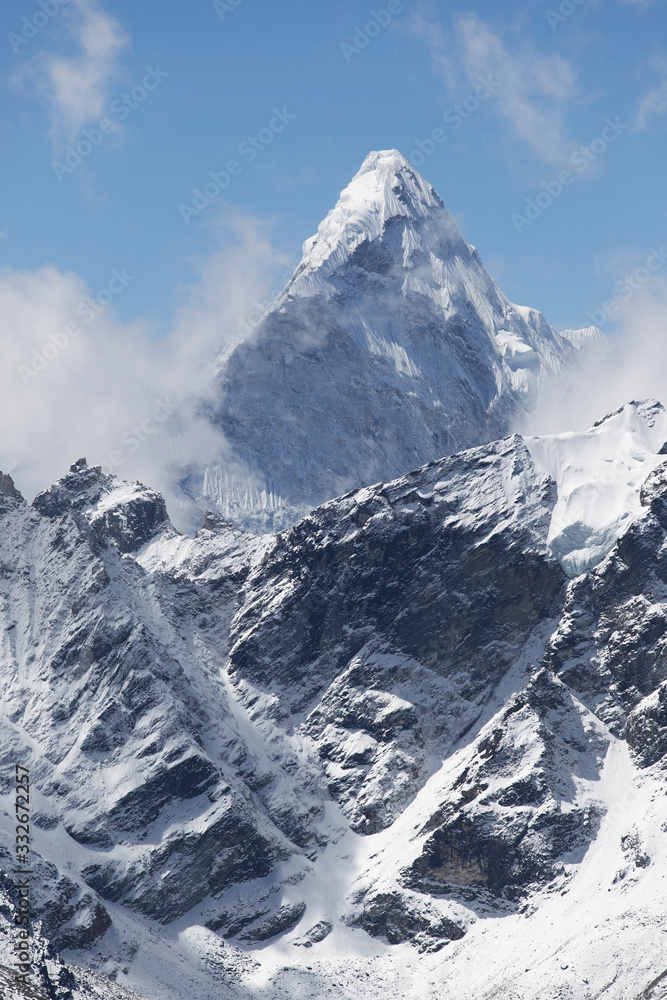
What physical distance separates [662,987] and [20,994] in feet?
286

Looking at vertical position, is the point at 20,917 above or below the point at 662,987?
below

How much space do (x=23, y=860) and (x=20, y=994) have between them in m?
58.4

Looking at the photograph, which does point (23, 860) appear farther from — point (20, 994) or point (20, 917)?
point (20, 994)

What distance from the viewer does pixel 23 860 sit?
12681 cm

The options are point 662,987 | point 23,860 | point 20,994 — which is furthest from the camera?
point 662,987

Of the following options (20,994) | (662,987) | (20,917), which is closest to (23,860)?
(20,917)

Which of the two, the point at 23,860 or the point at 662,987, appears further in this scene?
the point at 662,987

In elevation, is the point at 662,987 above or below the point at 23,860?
above

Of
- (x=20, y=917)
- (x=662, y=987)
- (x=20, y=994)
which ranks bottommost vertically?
(x=20, y=994)

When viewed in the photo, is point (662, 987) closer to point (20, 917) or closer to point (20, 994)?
point (20, 994)

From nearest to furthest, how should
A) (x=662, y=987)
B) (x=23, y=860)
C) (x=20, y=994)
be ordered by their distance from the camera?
(x=23, y=860)
(x=20, y=994)
(x=662, y=987)

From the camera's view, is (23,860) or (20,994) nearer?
(23,860)

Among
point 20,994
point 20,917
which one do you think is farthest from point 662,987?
point 20,917

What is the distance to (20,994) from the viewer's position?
176125 mm
